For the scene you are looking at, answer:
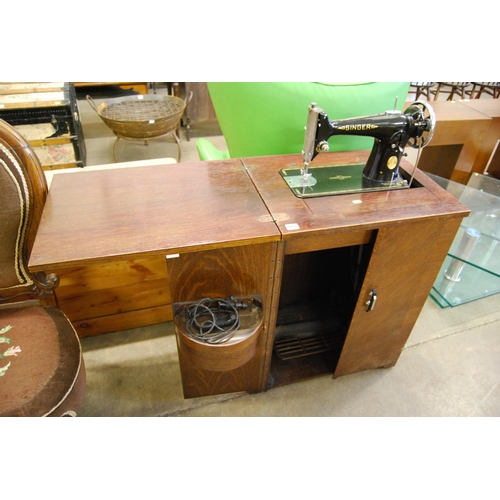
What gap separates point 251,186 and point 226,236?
0.95 feet

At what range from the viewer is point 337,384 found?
1.57 meters

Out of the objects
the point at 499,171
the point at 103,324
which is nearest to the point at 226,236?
the point at 103,324

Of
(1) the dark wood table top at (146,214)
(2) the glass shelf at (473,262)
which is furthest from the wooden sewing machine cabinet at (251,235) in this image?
(2) the glass shelf at (473,262)

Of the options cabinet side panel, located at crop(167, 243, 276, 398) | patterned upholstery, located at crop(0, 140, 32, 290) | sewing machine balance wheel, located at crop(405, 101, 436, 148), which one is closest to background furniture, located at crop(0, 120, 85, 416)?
patterned upholstery, located at crop(0, 140, 32, 290)

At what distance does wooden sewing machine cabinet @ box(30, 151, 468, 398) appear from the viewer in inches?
36.7

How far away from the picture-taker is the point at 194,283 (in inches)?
43.8

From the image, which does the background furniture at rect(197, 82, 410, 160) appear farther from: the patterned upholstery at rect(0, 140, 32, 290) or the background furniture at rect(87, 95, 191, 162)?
the background furniture at rect(87, 95, 191, 162)

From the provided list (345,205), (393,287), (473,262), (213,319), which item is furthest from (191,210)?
(473,262)

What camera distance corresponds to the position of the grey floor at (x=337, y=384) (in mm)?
1473

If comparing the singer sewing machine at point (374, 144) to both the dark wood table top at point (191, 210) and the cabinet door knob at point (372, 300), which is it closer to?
the dark wood table top at point (191, 210)

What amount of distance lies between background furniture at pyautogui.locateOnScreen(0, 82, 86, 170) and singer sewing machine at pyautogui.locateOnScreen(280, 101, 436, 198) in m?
1.86

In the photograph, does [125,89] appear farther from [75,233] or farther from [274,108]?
[75,233]

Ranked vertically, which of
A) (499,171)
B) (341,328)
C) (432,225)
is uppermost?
(432,225)

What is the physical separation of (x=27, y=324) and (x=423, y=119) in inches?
54.8
